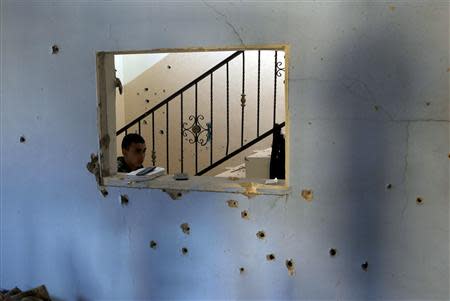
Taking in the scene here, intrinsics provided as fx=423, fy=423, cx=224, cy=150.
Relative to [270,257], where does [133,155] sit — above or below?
above

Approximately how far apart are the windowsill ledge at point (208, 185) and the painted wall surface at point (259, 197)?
3cm

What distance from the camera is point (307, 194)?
1653 millimetres

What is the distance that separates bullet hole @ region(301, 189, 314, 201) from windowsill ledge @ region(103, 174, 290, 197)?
2.4 inches

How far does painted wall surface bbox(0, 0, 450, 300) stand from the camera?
4.99 ft

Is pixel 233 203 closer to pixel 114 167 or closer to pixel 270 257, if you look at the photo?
pixel 270 257

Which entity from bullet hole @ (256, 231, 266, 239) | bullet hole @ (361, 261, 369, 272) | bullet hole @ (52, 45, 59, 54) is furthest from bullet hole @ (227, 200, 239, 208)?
bullet hole @ (52, 45, 59, 54)

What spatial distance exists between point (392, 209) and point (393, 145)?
242 millimetres

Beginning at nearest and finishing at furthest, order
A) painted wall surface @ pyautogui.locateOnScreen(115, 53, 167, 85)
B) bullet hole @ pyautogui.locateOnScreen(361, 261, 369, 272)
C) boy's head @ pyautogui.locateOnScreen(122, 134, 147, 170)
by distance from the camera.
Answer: bullet hole @ pyautogui.locateOnScreen(361, 261, 369, 272) < boy's head @ pyautogui.locateOnScreen(122, 134, 147, 170) < painted wall surface @ pyautogui.locateOnScreen(115, 53, 167, 85)

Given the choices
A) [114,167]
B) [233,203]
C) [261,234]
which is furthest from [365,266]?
[114,167]

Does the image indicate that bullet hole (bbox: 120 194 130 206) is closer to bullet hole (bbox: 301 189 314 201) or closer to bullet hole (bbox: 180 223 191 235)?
bullet hole (bbox: 180 223 191 235)

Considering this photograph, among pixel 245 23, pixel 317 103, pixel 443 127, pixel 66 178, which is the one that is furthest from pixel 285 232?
pixel 66 178

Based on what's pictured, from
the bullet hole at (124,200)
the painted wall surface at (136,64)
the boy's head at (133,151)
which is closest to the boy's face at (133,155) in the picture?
the boy's head at (133,151)

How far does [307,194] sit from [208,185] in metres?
0.41

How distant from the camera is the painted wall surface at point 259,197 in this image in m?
1.52
